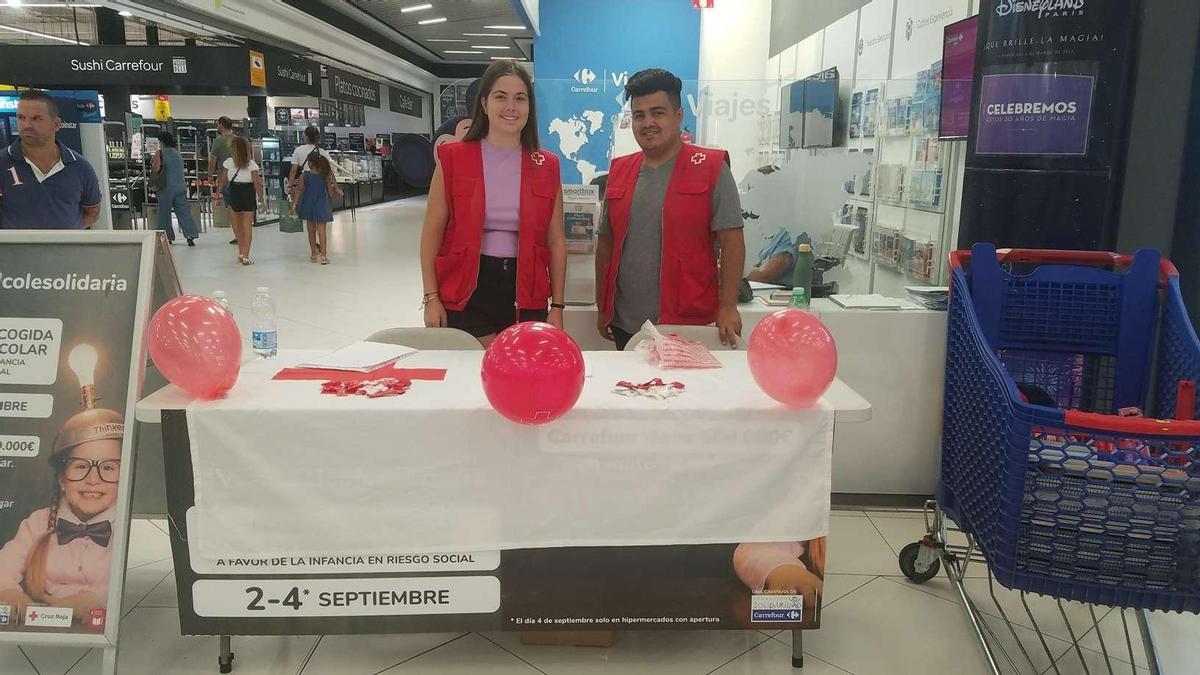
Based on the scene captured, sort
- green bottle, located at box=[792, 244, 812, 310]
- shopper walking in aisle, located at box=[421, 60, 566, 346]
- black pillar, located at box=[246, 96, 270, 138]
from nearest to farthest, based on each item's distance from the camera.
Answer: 1. shopper walking in aisle, located at box=[421, 60, 566, 346]
2. green bottle, located at box=[792, 244, 812, 310]
3. black pillar, located at box=[246, 96, 270, 138]

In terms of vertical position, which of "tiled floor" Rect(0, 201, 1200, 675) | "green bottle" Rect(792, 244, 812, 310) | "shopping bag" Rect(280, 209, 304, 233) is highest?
"green bottle" Rect(792, 244, 812, 310)

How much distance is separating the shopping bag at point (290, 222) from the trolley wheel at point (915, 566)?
392 inches

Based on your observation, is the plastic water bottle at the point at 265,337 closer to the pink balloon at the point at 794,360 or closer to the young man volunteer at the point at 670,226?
the young man volunteer at the point at 670,226

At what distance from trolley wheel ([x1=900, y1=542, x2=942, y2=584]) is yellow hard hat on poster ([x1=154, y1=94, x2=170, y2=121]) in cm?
1829

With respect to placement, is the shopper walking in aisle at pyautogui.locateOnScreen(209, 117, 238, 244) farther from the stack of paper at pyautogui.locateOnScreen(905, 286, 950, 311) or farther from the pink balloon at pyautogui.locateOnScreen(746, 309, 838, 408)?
the pink balloon at pyautogui.locateOnScreen(746, 309, 838, 408)

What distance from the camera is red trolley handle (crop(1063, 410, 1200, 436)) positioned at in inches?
65.2

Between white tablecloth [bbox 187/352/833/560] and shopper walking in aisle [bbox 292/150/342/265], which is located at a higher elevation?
shopper walking in aisle [bbox 292/150/342/265]

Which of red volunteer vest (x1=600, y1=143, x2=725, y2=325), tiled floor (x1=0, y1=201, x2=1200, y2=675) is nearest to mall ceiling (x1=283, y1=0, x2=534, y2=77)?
red volunteer vest (x1=600, y1=143, x2=725, y2=325)

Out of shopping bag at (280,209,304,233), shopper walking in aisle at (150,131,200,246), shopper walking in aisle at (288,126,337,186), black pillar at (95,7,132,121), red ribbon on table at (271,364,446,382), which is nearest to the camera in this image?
red ribbon on table at (271,364,446,382)

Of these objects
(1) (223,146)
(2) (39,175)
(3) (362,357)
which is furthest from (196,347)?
(1) (223,146)

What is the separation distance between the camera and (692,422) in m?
1.96

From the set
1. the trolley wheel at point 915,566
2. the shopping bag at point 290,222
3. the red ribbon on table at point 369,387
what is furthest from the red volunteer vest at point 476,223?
the shopping bag at point 290,222

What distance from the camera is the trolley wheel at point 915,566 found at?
266cm

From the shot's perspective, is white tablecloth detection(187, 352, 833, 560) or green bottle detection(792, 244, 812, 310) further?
green bottle detection(792, 244, 812, 310)
